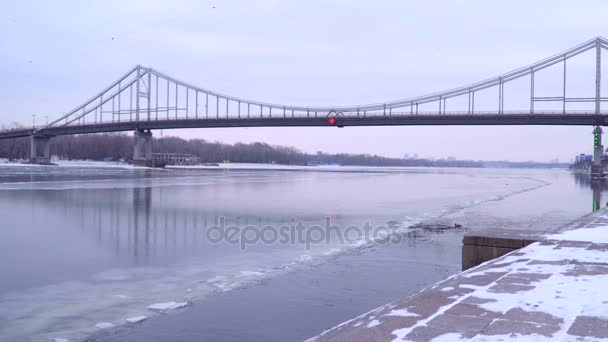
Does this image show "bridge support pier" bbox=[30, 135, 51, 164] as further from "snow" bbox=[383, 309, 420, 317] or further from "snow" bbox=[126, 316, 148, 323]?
"snow" bbox=[383, 309, 420, 317]

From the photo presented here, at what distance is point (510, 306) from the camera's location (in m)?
4.40

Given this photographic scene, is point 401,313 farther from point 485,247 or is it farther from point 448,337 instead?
point 485,247

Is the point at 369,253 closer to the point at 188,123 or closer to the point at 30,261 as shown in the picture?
the point at 30,261

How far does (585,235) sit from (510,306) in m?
4.91

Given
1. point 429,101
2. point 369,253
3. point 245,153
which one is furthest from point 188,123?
point 245,153

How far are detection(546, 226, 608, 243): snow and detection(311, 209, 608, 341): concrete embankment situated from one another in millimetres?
1039

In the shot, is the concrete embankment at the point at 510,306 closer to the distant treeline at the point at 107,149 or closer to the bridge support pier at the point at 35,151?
the bridge support pier at the point at 35,151

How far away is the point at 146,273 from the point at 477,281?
461cm

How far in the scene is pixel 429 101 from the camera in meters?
67.7

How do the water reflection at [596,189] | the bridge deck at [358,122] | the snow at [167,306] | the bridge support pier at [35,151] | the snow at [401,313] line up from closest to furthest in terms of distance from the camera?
the snow at [401,313]
the snow at [167,306]
the water reflection at [596,189]
the bridge deck at [358,122]
the bridge support pier at [35,151]

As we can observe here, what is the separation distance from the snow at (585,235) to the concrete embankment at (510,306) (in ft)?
3.41

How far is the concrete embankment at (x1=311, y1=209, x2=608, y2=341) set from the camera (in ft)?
12.3

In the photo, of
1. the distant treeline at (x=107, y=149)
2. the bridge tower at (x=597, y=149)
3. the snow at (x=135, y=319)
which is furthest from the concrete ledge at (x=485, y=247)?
the distant treeline at (x=107, y=149)

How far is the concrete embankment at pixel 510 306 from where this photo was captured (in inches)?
147
